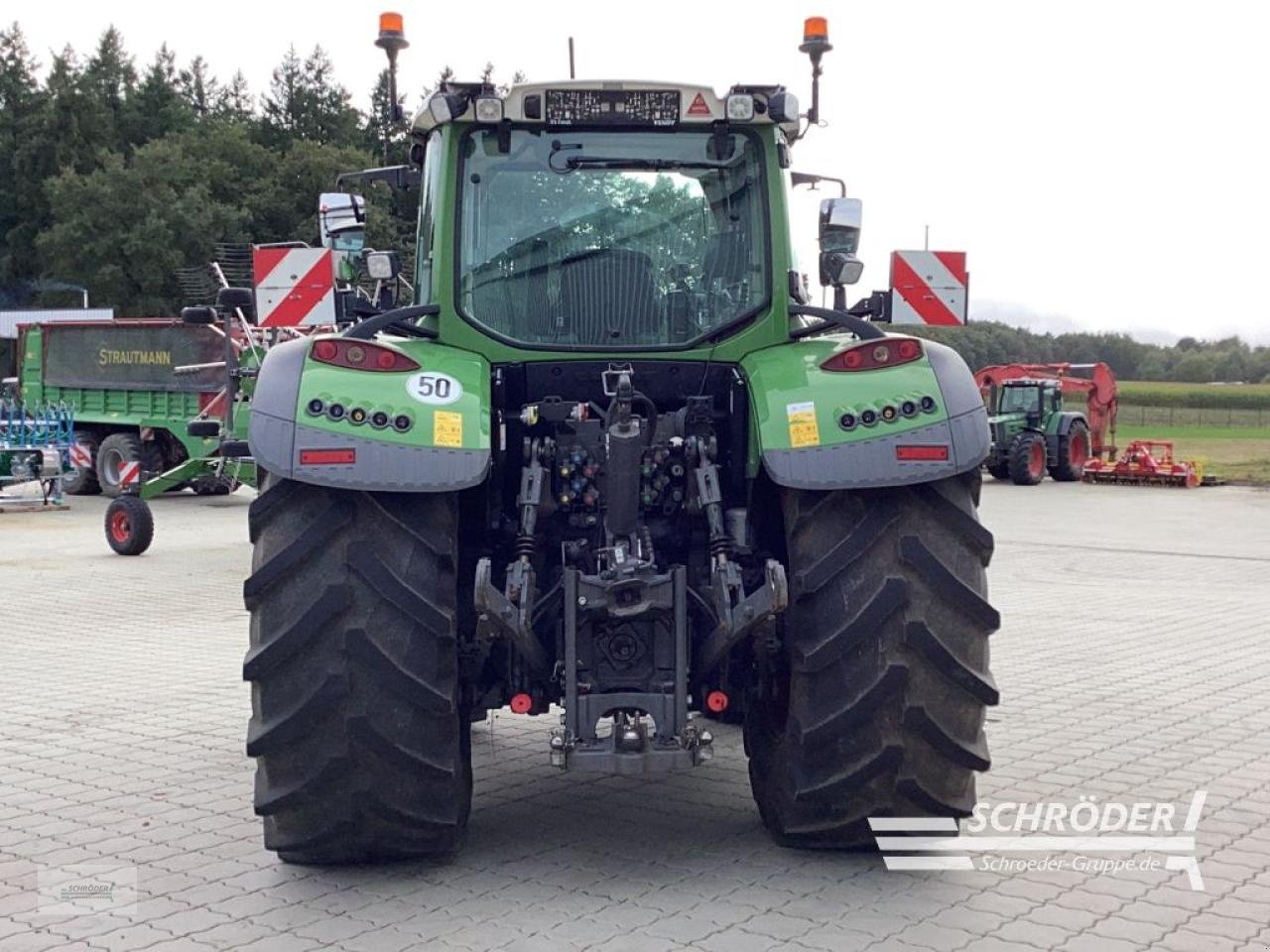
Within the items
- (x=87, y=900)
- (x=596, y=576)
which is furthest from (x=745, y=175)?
(x=87, y=900)

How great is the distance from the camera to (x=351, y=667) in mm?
4422

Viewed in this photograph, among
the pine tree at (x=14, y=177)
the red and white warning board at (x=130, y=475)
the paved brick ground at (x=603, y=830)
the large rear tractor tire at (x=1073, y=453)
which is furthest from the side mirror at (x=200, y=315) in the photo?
the pine tree at (x=14, y=177)

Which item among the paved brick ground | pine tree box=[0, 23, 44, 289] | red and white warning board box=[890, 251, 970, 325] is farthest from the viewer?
pine tree box=[0, 23, 44, 289]

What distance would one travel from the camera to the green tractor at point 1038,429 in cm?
3036

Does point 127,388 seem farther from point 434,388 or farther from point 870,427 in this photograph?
point 870,427

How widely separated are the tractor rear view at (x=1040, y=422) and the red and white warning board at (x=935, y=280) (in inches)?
872

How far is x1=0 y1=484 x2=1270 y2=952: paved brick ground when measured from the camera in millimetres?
4250

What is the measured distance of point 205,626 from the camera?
34.4 ft

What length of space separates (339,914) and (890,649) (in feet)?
6.04

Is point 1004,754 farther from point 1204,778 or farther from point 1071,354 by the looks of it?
point 1071,354

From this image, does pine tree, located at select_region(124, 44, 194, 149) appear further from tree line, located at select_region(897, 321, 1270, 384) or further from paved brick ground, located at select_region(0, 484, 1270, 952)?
paved brick ground, located at select_region(0, 484, 1270, 952)

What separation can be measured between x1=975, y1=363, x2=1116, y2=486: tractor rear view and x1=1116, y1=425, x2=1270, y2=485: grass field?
3162 mm

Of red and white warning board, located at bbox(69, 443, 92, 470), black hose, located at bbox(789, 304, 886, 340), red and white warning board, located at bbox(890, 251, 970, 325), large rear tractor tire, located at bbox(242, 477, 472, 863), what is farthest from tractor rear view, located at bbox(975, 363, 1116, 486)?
large rear tractor tire, located at bbox(242, 477, 472, 863)

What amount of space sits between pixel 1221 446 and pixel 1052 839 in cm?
4160
